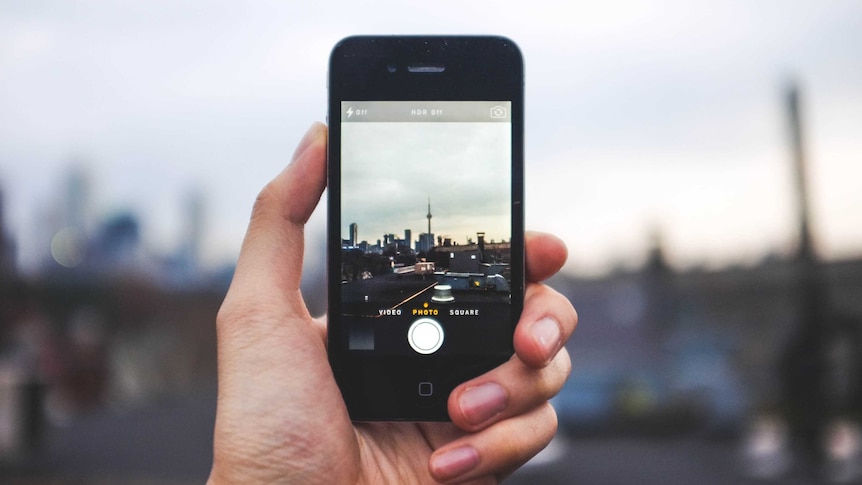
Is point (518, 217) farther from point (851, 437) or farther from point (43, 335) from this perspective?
point (43, 335)

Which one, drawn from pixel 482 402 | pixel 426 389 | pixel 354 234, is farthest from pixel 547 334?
pixel 354 234

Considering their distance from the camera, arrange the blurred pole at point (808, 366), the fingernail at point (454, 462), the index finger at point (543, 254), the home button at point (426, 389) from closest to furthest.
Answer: the fingernail at point (454, 462), the home button at point (426, 389), the index finger at point (543, 254), the blurred pole at point (808, 366)

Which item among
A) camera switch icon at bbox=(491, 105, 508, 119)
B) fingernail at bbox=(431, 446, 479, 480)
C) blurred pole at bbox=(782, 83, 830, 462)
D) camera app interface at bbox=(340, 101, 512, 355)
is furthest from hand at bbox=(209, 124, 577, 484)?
blurred pole at bbox=(782, 83, 830, 462)

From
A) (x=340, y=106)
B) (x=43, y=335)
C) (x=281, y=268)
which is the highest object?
(x=340, y=106)

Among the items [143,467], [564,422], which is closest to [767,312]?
[564,422]

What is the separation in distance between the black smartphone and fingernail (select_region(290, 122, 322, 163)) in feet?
0.17

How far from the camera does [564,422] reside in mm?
14328

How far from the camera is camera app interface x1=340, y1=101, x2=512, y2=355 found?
73.6 inches

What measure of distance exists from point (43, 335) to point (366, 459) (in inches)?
753

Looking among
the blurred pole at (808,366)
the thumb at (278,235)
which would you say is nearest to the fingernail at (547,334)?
the thumb at (278,235)

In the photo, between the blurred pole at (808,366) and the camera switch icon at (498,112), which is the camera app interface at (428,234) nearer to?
the camera switch icon at (498,112)

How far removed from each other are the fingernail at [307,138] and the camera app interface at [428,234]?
7 centimetres

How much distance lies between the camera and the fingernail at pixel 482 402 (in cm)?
174

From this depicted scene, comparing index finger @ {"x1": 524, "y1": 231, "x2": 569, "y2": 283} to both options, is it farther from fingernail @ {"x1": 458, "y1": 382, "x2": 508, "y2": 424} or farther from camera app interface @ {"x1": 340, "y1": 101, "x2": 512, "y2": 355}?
fingernail @ {"x1": 458, "y1": 382, "x2": 508, "y2": 424}
